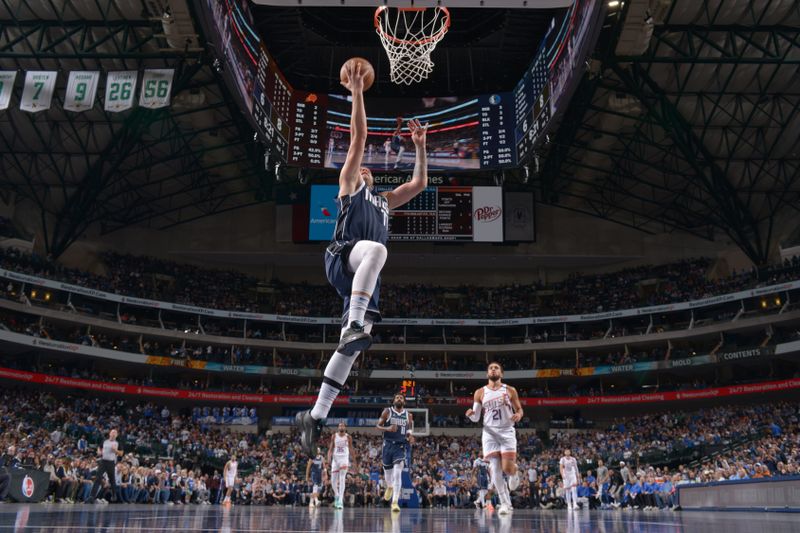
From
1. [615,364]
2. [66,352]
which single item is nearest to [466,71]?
[615,364]

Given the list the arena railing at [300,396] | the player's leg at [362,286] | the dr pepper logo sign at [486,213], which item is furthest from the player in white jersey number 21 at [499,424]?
the arena railing at [300,396]

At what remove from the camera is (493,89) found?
1591 inches

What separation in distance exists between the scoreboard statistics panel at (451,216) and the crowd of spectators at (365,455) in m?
11.5

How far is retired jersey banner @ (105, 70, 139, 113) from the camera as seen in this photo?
25.2 metres

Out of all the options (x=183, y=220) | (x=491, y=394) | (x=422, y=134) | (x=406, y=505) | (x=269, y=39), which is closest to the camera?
(x=422, y=134)

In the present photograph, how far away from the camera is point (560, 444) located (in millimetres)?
38969

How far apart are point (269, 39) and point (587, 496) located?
27.0 metres

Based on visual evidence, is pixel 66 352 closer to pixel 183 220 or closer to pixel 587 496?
pixel 183 220

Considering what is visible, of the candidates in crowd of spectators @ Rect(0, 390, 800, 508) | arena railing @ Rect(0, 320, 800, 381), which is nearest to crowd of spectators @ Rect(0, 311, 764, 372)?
arena railing @ Rect(0, 320, 800, 381)

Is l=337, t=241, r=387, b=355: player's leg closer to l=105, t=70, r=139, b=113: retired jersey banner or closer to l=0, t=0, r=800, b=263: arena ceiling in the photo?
l=0, t=0, r=800, b=263: arena ceiling

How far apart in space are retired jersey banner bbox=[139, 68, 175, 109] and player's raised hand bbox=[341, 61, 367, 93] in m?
21.8

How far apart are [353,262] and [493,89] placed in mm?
36633

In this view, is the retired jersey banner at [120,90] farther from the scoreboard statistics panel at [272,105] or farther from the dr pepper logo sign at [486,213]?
the dr pepper logo sign at [486,213]

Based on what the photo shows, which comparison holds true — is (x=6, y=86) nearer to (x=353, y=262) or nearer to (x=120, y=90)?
(x=120, y=90)
